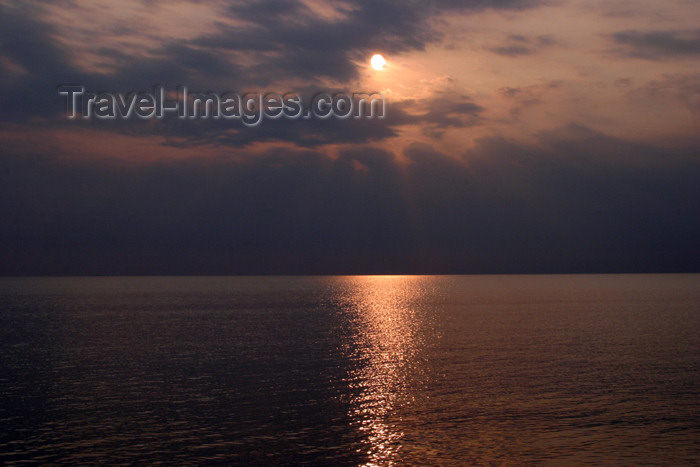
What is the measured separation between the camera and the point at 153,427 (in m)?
39.1

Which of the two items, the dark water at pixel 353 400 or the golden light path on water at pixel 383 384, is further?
the golden light path on water at pixel 383 384

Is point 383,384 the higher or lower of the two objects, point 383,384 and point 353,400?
the lower

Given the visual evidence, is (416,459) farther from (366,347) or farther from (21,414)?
(366,347)

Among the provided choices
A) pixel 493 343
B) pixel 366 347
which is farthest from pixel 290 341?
pixel 493 343

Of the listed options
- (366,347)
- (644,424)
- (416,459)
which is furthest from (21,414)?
(366,347)

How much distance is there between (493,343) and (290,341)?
30061 millimetres

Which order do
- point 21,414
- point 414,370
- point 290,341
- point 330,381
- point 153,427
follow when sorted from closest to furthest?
point 153,427 < point 21,414 < point 330,381 < point 414,370 < point 290,341

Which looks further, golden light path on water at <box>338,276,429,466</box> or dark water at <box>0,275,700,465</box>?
golden light path on water at <box>338,276,429,466</box>

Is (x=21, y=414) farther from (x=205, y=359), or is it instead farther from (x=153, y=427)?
(x=205, y=359)

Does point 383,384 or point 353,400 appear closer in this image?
point 353,400

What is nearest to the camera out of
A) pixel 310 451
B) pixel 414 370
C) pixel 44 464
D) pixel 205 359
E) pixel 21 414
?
pixel 44 464

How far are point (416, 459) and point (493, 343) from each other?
54.8 metres

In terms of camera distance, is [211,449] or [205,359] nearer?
[211,449]

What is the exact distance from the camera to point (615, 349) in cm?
7838
